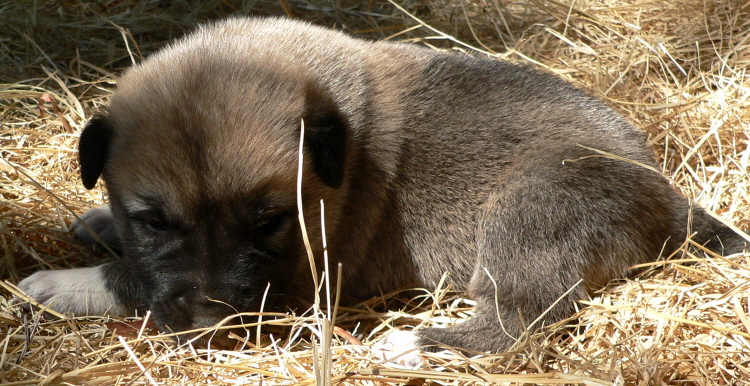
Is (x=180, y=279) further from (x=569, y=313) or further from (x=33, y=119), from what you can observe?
→ (x=33, y=119)

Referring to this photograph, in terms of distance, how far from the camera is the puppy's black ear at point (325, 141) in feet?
11.8

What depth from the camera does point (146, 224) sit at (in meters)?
3.58

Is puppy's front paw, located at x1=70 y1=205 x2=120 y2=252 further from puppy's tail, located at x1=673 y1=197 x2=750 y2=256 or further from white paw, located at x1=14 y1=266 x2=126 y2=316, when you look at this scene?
puppy's tail, located at x1=673 y1=197 x2=750 y2=256

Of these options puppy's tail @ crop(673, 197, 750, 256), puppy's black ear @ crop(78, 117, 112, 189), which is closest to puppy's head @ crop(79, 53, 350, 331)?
puppy's black ear @ crop(78, 117, 112, 189)

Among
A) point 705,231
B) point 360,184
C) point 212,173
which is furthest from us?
point 705,231

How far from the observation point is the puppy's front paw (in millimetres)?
4586

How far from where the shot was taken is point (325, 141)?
3.61 m

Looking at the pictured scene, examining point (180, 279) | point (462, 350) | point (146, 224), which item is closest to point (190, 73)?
point (146, 224)

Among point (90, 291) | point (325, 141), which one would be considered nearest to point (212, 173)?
point (325, 141)

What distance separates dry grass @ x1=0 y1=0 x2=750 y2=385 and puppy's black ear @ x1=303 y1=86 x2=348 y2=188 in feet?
2.42

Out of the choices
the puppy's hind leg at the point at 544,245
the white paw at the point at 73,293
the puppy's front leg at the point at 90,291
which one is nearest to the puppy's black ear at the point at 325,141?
the puppy's hind leg at the point at 544,245

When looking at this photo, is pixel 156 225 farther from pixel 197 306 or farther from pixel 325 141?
pixel 325 141

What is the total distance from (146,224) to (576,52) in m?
4.12

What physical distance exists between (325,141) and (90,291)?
156 cm
